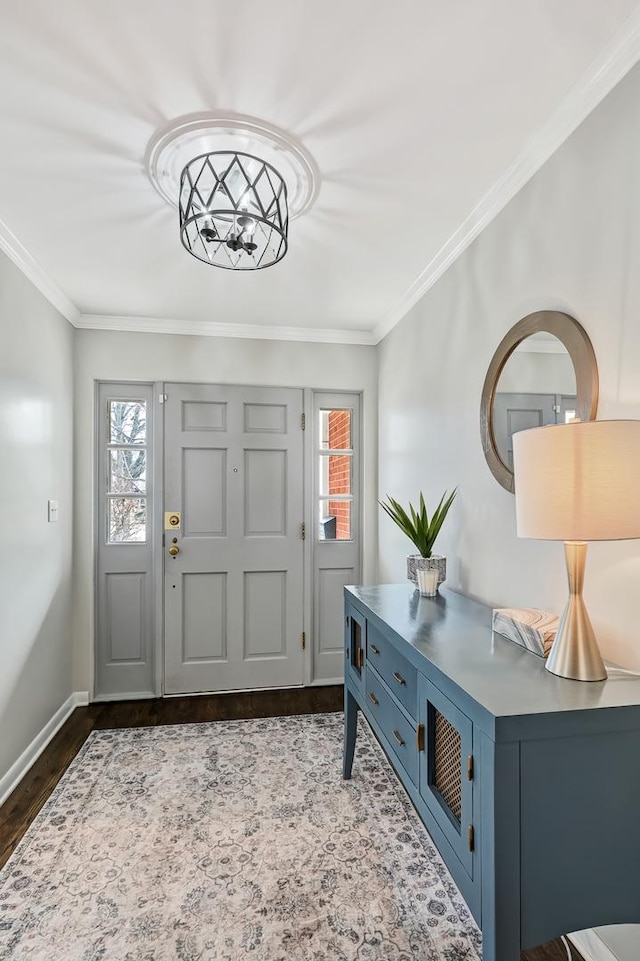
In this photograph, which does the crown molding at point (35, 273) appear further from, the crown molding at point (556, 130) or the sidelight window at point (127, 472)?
the crown molding at point (556, 130)

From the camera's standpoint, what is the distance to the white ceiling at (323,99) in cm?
123

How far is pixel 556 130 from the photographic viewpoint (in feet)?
5.06

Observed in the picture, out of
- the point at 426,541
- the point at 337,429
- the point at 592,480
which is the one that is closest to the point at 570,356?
the point at 592,480

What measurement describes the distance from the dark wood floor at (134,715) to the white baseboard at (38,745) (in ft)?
0.09

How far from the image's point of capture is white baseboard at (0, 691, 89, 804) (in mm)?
2262

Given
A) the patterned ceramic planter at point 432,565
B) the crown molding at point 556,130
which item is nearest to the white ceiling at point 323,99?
the crown molding at point 556,130

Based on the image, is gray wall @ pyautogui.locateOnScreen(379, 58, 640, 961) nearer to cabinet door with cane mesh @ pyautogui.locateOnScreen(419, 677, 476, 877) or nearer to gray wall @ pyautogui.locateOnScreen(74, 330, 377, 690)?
cabinet door with cane mesh @ pyautogui.locateOnScreen(419, 677, 476, 877)

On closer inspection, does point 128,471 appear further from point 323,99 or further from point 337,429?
point 323,99

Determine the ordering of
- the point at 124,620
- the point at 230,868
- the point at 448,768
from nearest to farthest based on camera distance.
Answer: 1. the point at 448,768
2. the point at 230,868
3. the point at 124,620

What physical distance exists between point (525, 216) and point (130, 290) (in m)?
2.04

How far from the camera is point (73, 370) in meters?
3.23

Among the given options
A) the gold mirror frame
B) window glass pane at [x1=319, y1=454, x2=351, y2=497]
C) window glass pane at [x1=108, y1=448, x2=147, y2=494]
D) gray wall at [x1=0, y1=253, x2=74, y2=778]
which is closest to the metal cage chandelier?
the gold mirror frame

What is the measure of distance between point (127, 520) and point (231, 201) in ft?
7.32

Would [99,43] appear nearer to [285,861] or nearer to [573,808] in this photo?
[573,808]
